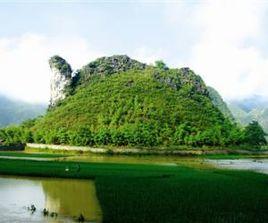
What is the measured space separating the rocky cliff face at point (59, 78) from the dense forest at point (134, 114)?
Answer: 2.28m

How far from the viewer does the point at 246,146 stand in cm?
10906

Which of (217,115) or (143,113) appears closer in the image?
(143,113)

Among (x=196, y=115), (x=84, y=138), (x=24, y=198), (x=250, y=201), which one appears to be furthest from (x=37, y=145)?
(x=250, y=201)

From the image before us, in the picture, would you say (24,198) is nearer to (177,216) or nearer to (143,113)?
(177,216)

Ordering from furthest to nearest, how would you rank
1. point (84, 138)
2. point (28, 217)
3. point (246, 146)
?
point (246, 146)
point (84, 138)
point (28, 217)

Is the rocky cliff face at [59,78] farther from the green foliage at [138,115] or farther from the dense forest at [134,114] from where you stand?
the green foliage at [138,115]

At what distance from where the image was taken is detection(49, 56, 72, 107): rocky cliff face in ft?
514

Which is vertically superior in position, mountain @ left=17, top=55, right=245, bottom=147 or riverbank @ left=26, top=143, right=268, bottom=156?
mountain @ left=17, top=55, right=245, bottom=147

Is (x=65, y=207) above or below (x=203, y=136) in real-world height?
below

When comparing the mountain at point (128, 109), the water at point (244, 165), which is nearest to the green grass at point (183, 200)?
the water at point (244, 165)

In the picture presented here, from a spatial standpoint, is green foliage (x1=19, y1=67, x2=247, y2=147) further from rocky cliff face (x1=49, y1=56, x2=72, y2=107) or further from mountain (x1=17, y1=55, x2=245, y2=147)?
rocky cliff face (x1=49, y1=56, x2=72, y2=107)

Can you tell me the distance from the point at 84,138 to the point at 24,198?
233ft

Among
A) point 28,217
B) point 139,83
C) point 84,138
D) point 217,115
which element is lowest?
point 28,217

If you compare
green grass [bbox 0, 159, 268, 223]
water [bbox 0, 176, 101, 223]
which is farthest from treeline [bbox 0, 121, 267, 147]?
green grass [bbox 0, 159, 268, 223]
